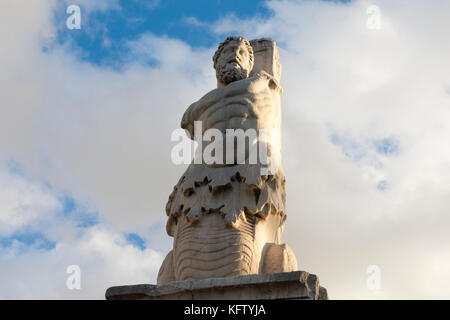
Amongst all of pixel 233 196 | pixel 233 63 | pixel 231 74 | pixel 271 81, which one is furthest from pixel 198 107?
pixel 233 196

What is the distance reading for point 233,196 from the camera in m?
8.47

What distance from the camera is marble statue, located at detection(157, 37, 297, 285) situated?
8.06m

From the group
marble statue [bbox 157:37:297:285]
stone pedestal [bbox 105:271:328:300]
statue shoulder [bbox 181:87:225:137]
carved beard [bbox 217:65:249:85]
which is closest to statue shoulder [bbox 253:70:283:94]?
marble statue [bbox 157:37:297:285]

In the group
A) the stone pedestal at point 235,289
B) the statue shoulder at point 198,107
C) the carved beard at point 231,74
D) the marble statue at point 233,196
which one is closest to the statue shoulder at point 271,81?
the marble statue at point 233,196

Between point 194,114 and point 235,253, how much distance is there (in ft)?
8.61

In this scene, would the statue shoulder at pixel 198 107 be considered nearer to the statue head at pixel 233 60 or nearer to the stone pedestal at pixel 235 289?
the statue head at pixel 233 60

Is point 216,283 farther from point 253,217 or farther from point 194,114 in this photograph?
point 194,114

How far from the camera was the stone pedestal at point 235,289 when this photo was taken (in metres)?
7.06

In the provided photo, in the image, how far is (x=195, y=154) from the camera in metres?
9.39

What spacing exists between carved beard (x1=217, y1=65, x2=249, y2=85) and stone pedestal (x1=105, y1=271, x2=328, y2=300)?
340 cm

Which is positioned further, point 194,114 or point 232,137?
point 194,114
